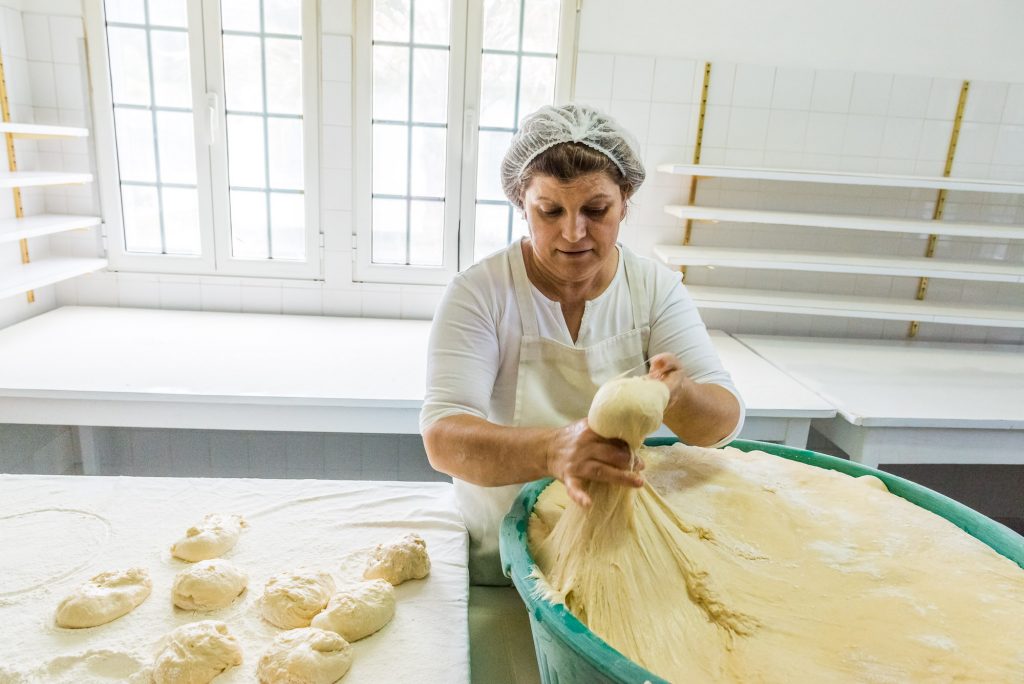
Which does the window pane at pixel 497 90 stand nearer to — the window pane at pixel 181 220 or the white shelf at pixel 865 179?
the white shelf at pixel 865 179

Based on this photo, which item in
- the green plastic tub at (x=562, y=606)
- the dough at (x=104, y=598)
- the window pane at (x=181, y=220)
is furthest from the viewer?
the window pane at (x=181, y=220)

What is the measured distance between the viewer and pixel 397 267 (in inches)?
113

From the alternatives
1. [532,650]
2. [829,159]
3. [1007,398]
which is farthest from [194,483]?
[829,159]

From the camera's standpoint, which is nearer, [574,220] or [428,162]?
[574,220]

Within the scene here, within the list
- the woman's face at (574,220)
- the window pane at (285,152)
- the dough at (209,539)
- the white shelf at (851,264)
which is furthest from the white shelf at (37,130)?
the white shelf at (851,264)

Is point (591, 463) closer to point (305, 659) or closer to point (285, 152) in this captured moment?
point (305, 659)

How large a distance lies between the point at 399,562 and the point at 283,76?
2295 millimetres

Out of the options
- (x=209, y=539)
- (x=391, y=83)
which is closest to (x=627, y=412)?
(x=209, y=539)

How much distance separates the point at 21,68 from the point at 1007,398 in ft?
12.7

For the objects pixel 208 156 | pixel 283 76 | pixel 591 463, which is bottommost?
pixel 591 463

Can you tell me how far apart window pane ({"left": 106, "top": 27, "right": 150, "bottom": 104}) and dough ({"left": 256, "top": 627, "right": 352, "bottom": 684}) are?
8.46 ft

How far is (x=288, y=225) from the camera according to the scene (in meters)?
2.87

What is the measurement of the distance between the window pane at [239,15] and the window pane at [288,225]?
0.67m

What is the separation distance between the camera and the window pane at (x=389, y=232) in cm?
286
